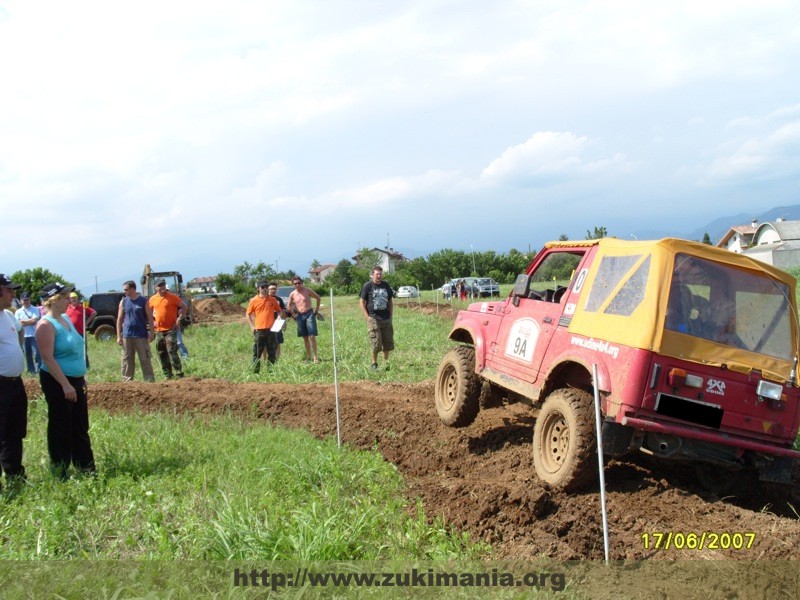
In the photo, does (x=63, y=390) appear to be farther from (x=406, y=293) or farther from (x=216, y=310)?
(x=406, y=293)

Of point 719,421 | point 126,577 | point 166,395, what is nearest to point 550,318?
point 719,421

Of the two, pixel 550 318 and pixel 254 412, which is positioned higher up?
pixel 550 318

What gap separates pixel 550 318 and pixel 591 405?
1.09 metres

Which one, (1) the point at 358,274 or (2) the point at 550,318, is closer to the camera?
(2) the point at 550,318

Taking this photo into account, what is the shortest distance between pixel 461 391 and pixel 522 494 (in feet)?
8.27

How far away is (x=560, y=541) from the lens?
15.1 feet

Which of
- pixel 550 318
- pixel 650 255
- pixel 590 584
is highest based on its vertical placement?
pixel 650 255

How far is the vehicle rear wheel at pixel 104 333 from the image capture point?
80.8 ft

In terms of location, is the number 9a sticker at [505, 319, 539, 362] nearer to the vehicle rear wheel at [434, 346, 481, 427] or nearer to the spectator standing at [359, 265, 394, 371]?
the vehicle rear wheel at [434, 346, 481, 427]

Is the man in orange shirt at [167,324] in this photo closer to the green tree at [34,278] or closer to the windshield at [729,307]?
the windshield at [729,307]

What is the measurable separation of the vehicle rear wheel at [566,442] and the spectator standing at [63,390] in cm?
402

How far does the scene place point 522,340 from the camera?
22.0 ft

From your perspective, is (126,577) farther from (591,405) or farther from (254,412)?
(254,412)
